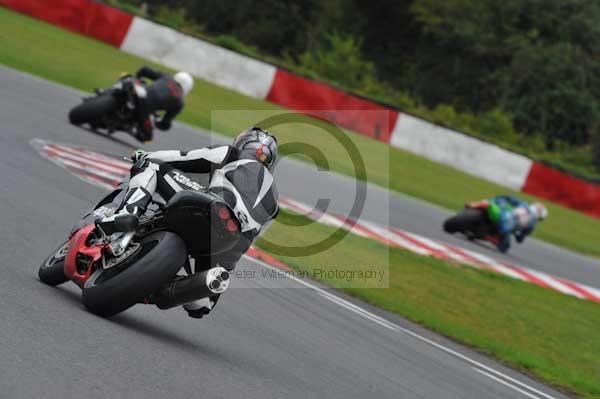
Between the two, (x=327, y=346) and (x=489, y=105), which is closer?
(x=327, y=346)

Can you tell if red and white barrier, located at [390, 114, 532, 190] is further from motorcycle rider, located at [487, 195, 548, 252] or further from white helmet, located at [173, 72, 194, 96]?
white helmet, located at [173, 72, 194, 96]

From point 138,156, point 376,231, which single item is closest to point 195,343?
point 138,156

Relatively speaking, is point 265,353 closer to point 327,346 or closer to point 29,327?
point 327,346

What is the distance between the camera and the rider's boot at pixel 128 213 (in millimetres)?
5957

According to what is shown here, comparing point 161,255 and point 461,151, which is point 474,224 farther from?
point 161,255

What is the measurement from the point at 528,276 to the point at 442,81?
32.0 meters

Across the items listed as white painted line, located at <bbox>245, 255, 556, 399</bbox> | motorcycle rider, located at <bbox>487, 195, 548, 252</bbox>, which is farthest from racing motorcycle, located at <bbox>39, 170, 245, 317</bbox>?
motorcycle rider, located at <bbox>487, 195, 548, 252</bbox>

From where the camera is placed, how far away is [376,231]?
591 inches

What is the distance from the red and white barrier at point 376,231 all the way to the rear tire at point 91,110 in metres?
1.36

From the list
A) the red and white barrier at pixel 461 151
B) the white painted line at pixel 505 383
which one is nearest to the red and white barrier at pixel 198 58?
the red and white barrier at pixel 461 151

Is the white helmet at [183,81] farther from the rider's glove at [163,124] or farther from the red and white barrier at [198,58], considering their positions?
the red and white barrier at [198,58]

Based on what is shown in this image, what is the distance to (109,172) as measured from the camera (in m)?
12.6

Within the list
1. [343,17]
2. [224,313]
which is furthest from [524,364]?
[343,17]

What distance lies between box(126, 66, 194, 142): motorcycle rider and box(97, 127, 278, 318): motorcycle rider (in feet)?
29.1
